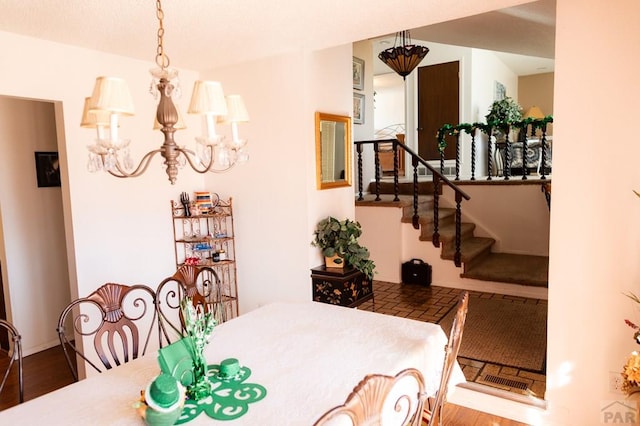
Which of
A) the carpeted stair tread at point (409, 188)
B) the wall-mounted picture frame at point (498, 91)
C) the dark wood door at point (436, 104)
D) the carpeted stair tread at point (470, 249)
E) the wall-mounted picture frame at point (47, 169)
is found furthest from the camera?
the wall-mounted picture frame at point (498, 91)

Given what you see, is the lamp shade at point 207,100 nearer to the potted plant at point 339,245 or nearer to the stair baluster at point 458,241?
the potted plant at point 339,245

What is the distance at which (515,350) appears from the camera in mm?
3289

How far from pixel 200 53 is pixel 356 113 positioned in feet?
11.7

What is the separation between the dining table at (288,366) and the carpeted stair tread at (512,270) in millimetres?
2938

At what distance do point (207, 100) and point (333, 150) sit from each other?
2.09 m

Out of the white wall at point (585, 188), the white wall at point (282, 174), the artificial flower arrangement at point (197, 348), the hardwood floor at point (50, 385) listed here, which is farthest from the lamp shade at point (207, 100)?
the hardwood floor at point (50, 385)

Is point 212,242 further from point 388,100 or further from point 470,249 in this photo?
point 388,100

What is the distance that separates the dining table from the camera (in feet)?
4.57

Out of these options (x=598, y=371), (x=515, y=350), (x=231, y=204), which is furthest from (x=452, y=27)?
(x=598, y=371)

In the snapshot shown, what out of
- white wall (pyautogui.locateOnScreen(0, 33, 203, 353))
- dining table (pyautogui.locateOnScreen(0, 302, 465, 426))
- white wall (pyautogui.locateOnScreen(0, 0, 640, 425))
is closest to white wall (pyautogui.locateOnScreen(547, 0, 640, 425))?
white wall (pyautogui.locateOnScreen(0, 0, 640, 425))

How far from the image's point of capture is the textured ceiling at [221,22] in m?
2.27

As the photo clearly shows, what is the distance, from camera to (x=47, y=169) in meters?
3.79

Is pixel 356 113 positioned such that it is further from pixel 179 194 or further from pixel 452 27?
pixel 179 194

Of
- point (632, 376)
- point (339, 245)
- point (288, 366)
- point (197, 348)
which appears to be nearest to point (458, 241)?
point (339, 245)
